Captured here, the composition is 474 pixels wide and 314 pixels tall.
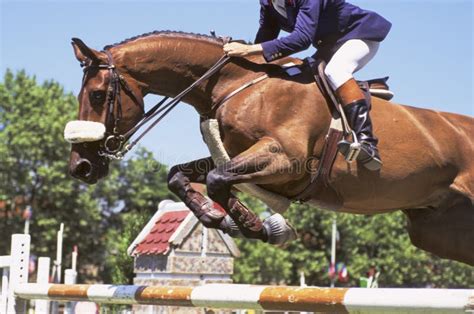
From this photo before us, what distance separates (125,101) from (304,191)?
1322mm

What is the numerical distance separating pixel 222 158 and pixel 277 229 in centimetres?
58

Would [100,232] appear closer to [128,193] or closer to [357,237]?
[128,193]

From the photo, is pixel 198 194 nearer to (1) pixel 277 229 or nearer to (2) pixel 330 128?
(1) pixel 277 229

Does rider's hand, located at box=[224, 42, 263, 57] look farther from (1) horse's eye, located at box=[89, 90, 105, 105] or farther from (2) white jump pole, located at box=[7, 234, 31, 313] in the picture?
(2) white jump pole, located at box=[7, 234, 31, 313]

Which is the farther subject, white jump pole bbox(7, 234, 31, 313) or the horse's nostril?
white jump pole bbox(7, 234, 31, 313)

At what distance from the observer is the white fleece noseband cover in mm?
4516

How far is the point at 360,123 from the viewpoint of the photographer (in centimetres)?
455

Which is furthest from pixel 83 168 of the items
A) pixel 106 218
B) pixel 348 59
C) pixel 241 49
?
pixel 106 218

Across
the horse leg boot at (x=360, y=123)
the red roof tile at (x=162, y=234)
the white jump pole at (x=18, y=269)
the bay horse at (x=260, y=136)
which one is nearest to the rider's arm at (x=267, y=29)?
the bay horse at (x=260, y=136)

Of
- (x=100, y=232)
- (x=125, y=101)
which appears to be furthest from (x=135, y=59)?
(x=100, y=232)

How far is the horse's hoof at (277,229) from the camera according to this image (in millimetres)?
4543

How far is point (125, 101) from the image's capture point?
Answer: 4.71 meters

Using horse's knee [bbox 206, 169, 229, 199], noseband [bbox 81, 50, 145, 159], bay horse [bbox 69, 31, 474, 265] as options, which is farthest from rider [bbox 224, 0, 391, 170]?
horse's knee [bbox 206, 169, 229, 199]

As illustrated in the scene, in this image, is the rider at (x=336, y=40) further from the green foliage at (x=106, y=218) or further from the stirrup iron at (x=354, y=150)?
the green foliage at (x=106, y=218)
